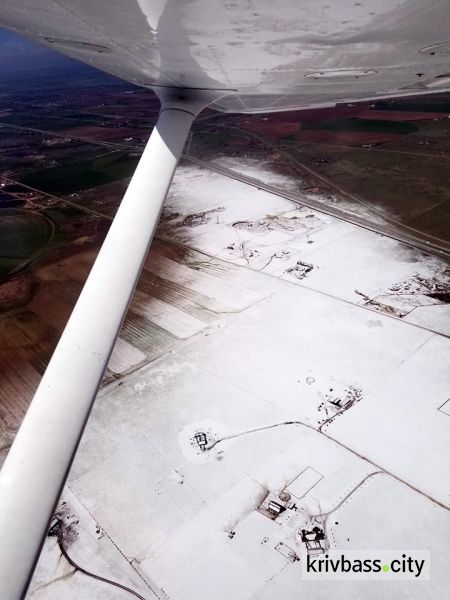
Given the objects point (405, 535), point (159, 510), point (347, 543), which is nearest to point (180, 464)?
point (159, 510)

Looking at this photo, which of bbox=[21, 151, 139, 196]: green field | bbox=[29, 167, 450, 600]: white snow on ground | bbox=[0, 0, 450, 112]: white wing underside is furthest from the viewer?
bbox=[21, 151, 139, 196]: green field

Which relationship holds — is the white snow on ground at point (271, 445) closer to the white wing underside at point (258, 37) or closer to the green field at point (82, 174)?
the white wing underside at point (258, 37)

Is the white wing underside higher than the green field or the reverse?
higher

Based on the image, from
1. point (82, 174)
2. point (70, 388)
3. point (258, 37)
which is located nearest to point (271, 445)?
point (70, 388)

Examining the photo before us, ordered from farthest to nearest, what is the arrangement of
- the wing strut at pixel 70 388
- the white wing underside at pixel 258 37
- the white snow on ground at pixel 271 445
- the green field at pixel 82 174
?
the green field at pixel 82 174
the white snow on ground at pixel 271 445
the wing strut at pixel 70 388
the white wing underside at pixel 258 37

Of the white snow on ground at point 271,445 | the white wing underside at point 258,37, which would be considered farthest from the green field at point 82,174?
the white wing underside at point 258,37

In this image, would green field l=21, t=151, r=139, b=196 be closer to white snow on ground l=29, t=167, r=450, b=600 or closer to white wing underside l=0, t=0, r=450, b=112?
white snow on ground l=29, t=167, r=450, b=600

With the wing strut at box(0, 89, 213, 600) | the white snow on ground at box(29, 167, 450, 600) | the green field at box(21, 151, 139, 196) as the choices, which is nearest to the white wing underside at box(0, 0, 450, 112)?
the wing strut at box(0, 89, 213, 600)
